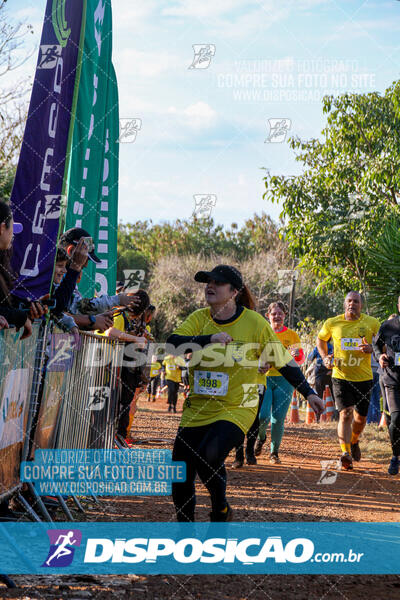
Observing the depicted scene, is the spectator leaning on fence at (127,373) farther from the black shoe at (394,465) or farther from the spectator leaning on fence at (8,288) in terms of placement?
the spectator leaning on fence at (8,288)

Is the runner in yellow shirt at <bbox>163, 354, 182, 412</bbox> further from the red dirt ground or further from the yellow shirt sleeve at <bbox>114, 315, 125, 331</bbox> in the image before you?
the yellow shirt sleeve at <bbox>114, 315, 125, 331</bbox>

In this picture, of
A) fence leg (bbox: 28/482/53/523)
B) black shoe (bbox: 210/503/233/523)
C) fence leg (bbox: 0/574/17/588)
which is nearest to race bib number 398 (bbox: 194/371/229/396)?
black shoe (bbox: 210/503/233/523)

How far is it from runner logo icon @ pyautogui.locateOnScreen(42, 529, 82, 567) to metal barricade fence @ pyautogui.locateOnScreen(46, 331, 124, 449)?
887 mm

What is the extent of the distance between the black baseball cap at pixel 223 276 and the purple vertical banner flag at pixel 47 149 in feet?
4.24

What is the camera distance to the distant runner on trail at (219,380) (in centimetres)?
449

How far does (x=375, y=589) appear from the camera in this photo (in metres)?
4.08

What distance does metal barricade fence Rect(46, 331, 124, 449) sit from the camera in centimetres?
557

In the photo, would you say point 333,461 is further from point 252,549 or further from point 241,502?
point 252,549

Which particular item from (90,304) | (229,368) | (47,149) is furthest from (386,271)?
(229,368)

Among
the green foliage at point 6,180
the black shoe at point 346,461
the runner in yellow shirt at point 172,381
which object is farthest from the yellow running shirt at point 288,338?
the green foliage at point 6,180

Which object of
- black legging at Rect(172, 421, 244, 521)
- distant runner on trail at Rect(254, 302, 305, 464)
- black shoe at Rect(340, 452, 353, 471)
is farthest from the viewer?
distant runner on trail at Rect(254, 302, 305, 464)

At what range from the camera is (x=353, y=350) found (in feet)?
30.6

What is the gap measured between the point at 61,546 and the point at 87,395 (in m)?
2.23

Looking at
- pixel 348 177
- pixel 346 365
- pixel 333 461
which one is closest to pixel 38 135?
pixel 346 365
